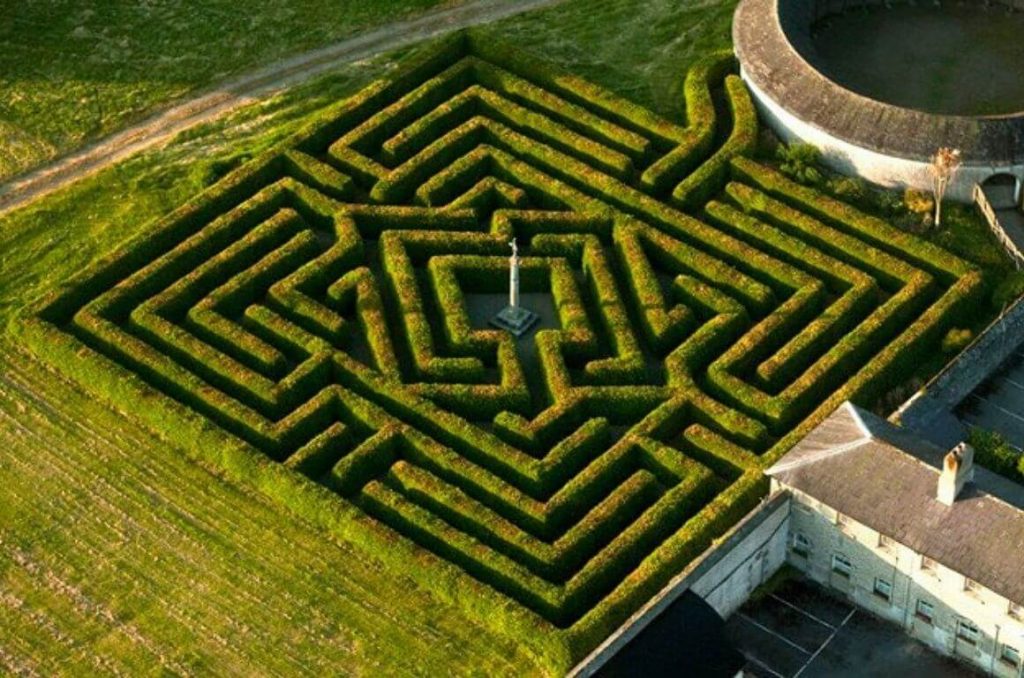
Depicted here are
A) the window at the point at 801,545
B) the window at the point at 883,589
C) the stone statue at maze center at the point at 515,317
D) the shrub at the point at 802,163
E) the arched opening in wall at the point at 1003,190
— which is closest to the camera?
the window at the point at 883,589

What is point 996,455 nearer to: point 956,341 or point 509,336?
point 956,341

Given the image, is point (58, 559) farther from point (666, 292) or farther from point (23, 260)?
point (666, 292)

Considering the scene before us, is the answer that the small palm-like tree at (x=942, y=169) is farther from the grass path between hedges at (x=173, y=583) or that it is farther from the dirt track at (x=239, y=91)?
the grass path between hedges at (x=173, y=583)

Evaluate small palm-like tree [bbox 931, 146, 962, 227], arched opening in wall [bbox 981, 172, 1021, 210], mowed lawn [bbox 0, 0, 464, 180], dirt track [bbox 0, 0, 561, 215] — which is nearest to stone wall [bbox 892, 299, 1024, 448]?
small palm-like tree [bbox 931, 146, 962, 227]

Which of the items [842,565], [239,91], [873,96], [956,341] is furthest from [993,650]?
[239,91]

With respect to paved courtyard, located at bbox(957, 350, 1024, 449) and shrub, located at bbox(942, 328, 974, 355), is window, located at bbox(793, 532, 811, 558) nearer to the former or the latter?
paved courtyard, located at bbox(957, 350, 1024, 449)

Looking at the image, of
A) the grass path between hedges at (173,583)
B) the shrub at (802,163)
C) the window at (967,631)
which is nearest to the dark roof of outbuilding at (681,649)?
the grass path between hedges at (173,583)
